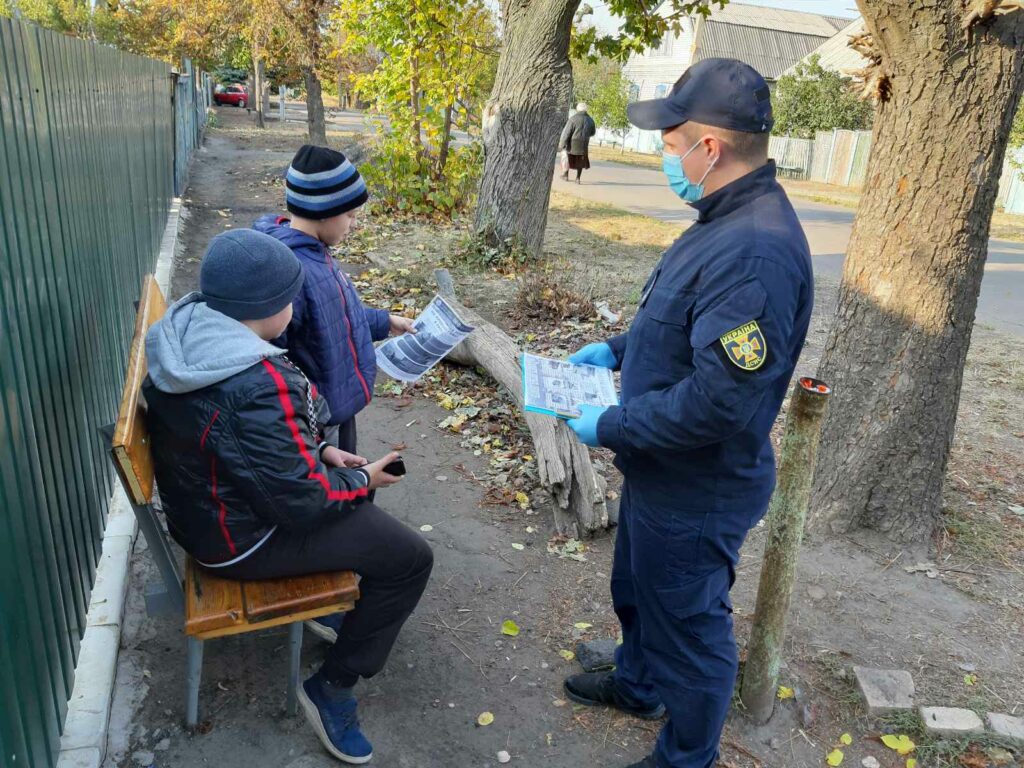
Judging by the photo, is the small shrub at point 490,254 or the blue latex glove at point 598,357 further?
the small shrub at point 490,254

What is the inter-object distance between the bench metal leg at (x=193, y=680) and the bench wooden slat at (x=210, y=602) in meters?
0.09

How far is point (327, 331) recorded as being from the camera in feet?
9.55

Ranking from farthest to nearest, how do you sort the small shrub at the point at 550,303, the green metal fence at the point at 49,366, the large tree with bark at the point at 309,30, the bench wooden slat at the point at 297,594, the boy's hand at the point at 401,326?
the large tree with bark at the point at 309,30
the small shrub at the point at 550,303
the boy's hand at the point at 401,326
the bench wooden slat at the point at 297,594
the green metal fence at the point at 49,366

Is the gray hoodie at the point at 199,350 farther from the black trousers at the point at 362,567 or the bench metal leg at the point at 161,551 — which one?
the black trousers at the point at 362,567

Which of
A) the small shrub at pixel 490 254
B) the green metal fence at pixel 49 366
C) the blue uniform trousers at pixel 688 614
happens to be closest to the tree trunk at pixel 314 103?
the small shrub at pixel 490 254

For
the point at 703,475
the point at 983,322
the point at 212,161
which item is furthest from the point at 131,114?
the point at 212,161

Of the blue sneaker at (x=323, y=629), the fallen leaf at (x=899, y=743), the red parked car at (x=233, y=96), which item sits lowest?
the fallen leaf at (x=899, y=743)

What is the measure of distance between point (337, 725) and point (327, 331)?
134cm

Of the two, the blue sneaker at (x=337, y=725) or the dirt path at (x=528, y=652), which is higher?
the blue sneaker at (x=337, y=725)

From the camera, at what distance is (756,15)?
54750 millimetres

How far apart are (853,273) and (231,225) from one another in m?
9.80

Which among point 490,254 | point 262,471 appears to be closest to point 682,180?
point 262,471

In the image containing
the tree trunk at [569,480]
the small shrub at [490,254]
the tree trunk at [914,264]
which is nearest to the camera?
the tree trunk at [914,264]

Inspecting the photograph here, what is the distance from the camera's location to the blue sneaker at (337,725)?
2643 millimetres
